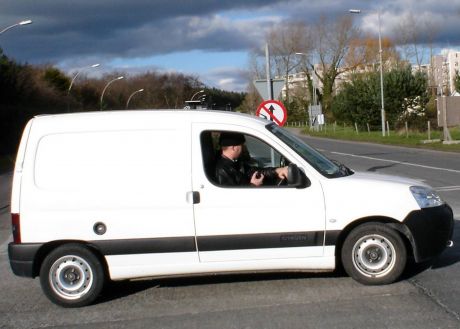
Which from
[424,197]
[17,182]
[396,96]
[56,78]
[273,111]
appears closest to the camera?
[17,182]

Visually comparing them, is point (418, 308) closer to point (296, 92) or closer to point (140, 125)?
point (140, 125)

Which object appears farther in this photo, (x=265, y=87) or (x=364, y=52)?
(x=364, y=52)

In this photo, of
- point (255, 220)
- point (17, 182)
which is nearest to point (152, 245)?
point (255, 220)

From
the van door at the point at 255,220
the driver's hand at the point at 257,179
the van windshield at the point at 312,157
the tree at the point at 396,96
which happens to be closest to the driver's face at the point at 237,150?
the driver's hand at the point at 257,179

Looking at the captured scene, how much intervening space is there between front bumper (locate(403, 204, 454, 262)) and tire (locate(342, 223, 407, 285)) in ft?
0.44

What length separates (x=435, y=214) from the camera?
627cm

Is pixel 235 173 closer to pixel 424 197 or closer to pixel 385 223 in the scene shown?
pixel 385 223

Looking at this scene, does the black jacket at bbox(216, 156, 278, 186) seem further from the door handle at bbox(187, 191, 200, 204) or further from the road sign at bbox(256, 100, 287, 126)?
the road sign at bbox(256, 100, 287, 126)

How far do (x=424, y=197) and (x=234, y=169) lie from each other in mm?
1862

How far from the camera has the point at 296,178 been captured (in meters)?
Result: 6.13

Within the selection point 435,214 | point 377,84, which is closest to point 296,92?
point 377,84

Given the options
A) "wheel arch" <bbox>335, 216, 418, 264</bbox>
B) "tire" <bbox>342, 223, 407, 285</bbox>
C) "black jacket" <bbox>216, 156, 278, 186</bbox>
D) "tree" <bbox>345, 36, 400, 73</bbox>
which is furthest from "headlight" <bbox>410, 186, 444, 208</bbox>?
"tree" <bbox>345, 36, 400, 73</bbox>

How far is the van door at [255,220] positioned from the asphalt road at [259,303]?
17.0 inches

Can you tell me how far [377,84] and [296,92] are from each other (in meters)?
44.9
